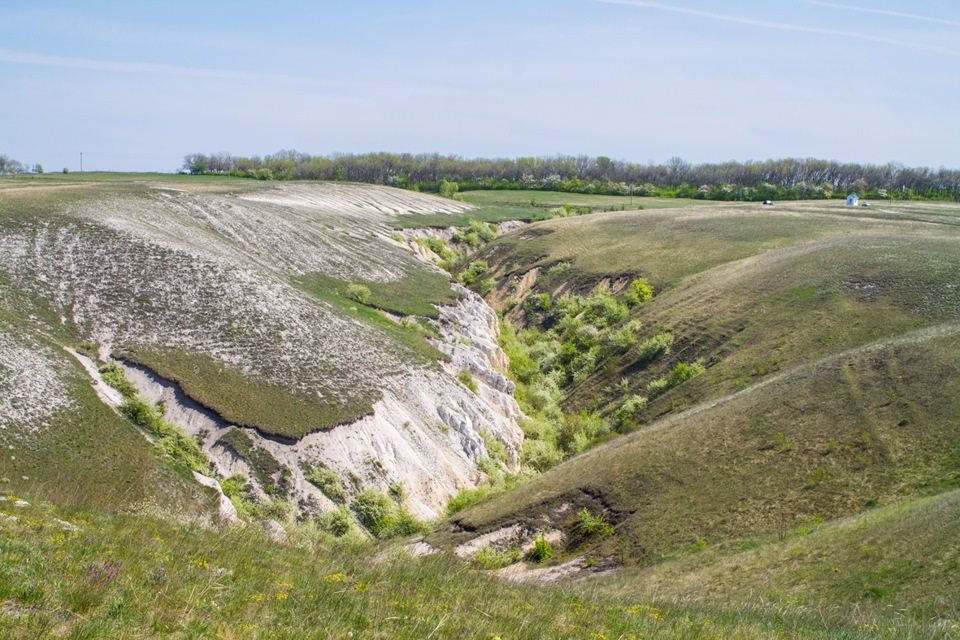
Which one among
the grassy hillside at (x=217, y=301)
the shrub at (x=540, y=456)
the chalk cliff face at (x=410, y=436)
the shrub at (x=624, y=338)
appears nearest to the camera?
the chalk cliff face at (x=410, y=436)

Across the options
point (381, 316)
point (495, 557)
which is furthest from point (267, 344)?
point (495, 557)

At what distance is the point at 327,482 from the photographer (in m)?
31.2

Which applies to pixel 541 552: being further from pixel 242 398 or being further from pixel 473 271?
pixel 473 271

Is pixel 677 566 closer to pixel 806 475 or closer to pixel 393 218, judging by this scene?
pixel 806 475

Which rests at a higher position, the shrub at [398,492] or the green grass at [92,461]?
the green grass at [92,461]

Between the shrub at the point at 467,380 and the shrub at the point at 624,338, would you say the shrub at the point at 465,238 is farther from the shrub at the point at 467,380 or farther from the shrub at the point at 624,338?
the shrub at the point at 467,380

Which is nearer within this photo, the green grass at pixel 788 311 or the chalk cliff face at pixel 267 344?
the chalk cliff face at pixel 267 344

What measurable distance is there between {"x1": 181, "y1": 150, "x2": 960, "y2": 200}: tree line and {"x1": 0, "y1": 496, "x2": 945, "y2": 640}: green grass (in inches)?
6033

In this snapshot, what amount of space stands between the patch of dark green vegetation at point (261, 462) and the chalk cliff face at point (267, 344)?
0.86 feet

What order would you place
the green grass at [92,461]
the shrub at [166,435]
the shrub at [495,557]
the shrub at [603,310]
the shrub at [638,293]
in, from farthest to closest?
the shrub at [638,293] → the shrub at [603,310] → the shrub at [166,435] → the shrub at [495,557] → the green grass at [92,461]

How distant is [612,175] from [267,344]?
157313mm

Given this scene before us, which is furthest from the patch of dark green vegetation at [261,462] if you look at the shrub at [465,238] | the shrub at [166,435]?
the shrub at [465,238]

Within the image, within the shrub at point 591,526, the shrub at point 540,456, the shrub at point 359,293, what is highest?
the shrub at point 359,293

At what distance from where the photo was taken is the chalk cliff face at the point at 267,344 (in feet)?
107
